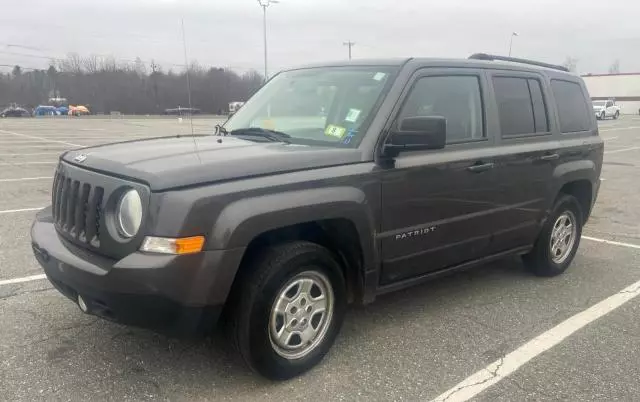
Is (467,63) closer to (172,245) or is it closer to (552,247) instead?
(552,247)

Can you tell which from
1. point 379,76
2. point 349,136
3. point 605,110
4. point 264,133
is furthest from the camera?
point 605,110

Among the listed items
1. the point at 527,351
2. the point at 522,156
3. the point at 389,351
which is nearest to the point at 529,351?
the point at 527,351

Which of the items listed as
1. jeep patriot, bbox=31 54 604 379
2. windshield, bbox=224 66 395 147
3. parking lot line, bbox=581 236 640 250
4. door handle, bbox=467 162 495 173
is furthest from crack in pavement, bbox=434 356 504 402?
parking lot line, bbox=581 236 640 250

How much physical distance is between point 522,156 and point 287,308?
2431 mm

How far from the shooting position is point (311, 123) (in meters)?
3.85

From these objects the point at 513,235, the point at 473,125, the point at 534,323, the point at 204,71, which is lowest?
the point at 534,323

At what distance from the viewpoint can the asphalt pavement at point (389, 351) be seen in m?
3.11

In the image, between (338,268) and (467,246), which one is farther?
(467,246)

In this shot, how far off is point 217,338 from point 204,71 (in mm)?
2968

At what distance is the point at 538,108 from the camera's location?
480 cm

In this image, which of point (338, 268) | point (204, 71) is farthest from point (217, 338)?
point (204, 71)

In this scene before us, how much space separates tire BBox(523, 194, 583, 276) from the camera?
197 inches

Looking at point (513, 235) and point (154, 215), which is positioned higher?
point (154, 215)

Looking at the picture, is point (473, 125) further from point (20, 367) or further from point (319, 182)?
point (20, 367)
